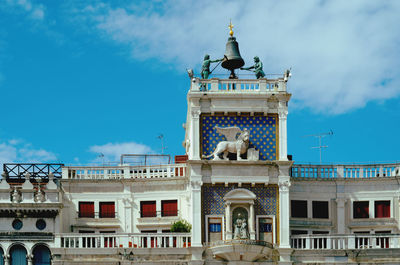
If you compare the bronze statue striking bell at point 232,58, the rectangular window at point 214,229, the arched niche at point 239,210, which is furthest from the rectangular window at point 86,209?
the bronze statue striking bell at point 232,58

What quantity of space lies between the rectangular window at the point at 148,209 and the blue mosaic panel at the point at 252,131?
626 centimetres

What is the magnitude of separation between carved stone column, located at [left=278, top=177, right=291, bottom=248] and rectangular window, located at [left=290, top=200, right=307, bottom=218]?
3.40m

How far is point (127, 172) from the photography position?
2517 inches

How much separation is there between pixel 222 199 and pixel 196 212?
1963mm

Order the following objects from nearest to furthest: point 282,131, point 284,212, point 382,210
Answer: point 284,212 < point 282,131 < point 382,210

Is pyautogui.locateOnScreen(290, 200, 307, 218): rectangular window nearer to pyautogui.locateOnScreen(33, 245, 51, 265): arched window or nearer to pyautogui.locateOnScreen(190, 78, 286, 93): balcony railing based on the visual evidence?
pyautogui.locateOnScreen(190, 78, 286, 93): balcony railing

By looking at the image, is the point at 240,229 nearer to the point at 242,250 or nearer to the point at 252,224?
the point at 252,224

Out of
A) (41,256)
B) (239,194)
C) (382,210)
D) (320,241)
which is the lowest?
(41,256)

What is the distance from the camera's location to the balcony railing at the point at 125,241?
196ft

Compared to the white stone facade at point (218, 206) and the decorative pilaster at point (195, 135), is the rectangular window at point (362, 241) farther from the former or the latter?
the decorative pilaster at point (195, 135)

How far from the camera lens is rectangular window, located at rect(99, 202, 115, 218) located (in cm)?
6369

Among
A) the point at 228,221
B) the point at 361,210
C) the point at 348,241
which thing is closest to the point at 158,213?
the point at 228,221

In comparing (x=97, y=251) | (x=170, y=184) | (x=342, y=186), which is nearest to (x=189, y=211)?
(x=170, y=184)

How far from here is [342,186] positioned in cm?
6375
